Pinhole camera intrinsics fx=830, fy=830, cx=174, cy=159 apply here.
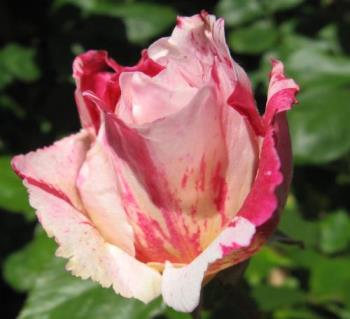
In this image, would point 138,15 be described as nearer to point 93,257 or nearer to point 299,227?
point 299,227

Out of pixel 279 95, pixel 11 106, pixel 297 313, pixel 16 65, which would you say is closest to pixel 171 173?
pixel 279 95

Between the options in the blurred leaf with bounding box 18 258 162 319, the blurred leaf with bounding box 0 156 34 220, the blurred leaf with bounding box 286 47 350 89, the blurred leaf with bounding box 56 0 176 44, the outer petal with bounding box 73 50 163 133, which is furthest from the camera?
the blurred leaf with bounding box 56 0 176 44

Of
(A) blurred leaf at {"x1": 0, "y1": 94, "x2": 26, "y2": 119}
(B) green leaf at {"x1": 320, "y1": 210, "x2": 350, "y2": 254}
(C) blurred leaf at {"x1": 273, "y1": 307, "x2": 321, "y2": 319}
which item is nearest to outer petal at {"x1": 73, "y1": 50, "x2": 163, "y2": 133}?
(C) blurred leaf at {"x1": 273, "y1": 307, "x2": 321, "y2": 319}

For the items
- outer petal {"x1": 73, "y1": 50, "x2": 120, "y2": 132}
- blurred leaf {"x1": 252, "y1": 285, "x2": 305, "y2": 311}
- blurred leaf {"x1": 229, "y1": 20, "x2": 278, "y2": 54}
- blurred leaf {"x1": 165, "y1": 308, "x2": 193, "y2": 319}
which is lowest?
blurred leaf {"x1": 252, "y1": 285, "x2": 305, "y2": 311}

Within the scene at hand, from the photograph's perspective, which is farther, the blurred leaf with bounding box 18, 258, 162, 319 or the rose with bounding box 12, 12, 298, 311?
the blurred leaf with bounding box 18, 258, 162, 319

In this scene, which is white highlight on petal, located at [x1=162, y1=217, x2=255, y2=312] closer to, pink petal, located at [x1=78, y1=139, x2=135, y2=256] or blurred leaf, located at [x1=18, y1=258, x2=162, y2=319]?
pink petal, located at [x1=78, y1=139, x2=135, y2=256]

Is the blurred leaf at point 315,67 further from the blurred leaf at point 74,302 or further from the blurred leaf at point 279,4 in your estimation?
the blurred leaf at point 74,302

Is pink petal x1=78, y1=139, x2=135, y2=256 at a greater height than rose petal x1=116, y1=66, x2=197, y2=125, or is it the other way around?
rose petal x1=116, y1=66, x2=197, y2=125

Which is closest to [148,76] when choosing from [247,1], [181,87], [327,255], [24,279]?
[181,87]

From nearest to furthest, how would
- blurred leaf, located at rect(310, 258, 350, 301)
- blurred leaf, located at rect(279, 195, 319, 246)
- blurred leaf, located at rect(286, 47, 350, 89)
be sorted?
blurred leaf, located at rect(310, 258, 350, 301) → blurred leaf, located at rect(279, 195, 319, 246) → blurred leaf, located at rect(286, 47, 350, 89)
